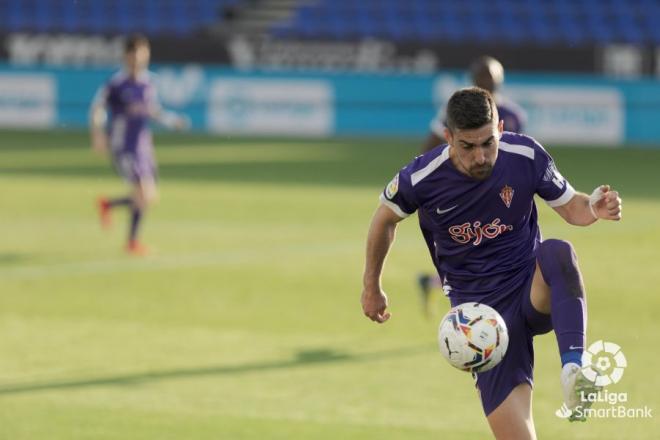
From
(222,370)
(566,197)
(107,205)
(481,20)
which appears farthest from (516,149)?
(481,20)

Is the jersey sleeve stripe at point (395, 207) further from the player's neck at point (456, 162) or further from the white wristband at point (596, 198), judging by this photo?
the white wristband at point (596, 198)

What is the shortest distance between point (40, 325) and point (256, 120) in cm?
2025

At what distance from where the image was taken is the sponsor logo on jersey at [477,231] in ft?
21.8

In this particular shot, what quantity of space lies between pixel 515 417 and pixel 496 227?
876mm

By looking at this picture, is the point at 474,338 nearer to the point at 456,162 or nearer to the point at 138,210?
the point at 456,162

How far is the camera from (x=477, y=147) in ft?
20.8

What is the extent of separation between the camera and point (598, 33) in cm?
3247

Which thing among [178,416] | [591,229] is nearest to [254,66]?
[591,229]

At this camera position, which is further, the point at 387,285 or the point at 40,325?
the point at 387,285

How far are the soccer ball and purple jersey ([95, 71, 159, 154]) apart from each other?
10.0 meters

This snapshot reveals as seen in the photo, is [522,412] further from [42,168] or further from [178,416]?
[42,168]

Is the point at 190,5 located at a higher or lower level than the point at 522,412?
lower

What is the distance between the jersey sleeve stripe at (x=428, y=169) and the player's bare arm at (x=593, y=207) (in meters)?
0.64

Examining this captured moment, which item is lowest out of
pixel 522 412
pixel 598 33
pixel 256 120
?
pixel 256 120
